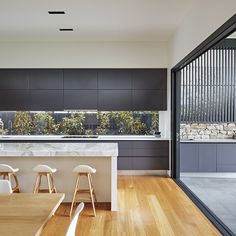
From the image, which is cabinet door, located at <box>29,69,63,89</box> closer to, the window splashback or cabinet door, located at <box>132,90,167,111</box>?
the window splashback

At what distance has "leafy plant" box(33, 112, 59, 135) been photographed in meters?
6.96

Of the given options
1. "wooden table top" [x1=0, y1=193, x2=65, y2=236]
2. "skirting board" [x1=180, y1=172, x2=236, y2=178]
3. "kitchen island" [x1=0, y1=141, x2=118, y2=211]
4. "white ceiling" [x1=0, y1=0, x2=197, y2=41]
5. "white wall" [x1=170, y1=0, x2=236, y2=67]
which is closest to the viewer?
"wooden table top" [x1=0, y1=193, x2=65, y2=236]

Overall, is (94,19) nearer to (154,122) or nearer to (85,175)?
(85,175)

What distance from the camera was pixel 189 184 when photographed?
5.66 meters

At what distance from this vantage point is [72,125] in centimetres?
701

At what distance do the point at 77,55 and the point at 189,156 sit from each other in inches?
132

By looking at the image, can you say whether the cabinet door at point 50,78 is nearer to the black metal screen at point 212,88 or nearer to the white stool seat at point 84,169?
the black metal screen at point 212,88

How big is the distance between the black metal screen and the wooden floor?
6.69 feet

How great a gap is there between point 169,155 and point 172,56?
214cm

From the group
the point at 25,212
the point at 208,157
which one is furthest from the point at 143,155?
the point at 25,212

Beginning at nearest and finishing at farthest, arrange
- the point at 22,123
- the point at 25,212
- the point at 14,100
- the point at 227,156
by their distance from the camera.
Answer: the point at 25,212 → the point at 227,156 → the point at 14,100 → the point at 22,123

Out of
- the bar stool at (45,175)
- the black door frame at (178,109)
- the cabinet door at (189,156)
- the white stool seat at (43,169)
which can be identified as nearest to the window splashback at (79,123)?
the black door frame at (178,109)

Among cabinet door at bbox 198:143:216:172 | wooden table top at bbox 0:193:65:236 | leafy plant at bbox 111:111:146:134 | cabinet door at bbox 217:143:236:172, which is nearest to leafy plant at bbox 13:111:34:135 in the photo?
leafy plant at bbox 111:111:146:134

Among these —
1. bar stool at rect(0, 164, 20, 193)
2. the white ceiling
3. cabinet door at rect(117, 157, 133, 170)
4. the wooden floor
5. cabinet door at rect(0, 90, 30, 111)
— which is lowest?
the wooden floor
